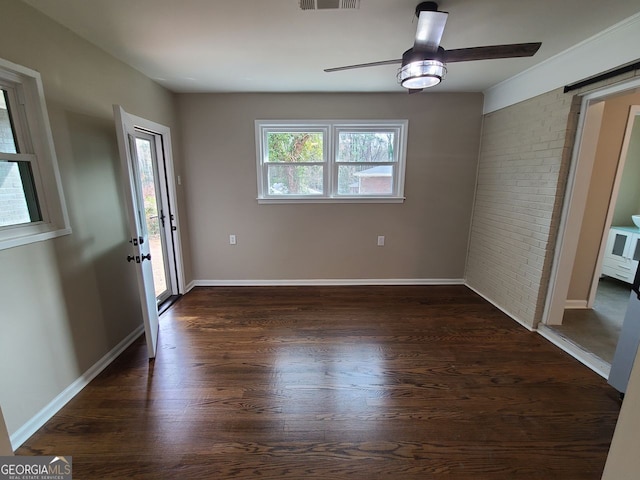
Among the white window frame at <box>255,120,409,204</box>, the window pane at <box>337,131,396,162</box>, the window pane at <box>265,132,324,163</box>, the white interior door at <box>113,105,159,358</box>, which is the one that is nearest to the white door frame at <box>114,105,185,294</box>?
the white interior door at <box>113,105,159,358</box>

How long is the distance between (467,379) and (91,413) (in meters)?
2.64

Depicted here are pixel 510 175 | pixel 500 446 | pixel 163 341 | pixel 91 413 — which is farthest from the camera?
pixel 510 175

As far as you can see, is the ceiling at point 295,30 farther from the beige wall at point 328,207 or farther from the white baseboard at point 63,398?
the white baseboard at point 63,398

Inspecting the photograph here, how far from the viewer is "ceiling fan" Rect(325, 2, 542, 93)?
1.59 metres

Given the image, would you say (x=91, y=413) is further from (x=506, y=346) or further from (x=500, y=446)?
(x=506, y=346)

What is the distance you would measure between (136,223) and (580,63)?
3808 millimetres

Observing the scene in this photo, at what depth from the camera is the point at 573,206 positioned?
7.86 ft

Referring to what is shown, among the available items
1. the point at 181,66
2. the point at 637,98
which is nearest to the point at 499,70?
the point at 637,98

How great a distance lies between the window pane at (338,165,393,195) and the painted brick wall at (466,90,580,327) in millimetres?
1219

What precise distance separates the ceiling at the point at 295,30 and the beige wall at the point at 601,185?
1026 mm

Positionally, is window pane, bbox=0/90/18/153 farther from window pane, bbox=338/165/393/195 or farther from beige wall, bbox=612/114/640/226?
beige wall, bbox=612/114/640/226

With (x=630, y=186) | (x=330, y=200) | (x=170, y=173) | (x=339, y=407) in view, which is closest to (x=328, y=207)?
(x=330, y=200)

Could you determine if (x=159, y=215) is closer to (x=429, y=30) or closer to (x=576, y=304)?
(x=429, y=30)

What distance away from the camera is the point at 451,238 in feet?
12.3
